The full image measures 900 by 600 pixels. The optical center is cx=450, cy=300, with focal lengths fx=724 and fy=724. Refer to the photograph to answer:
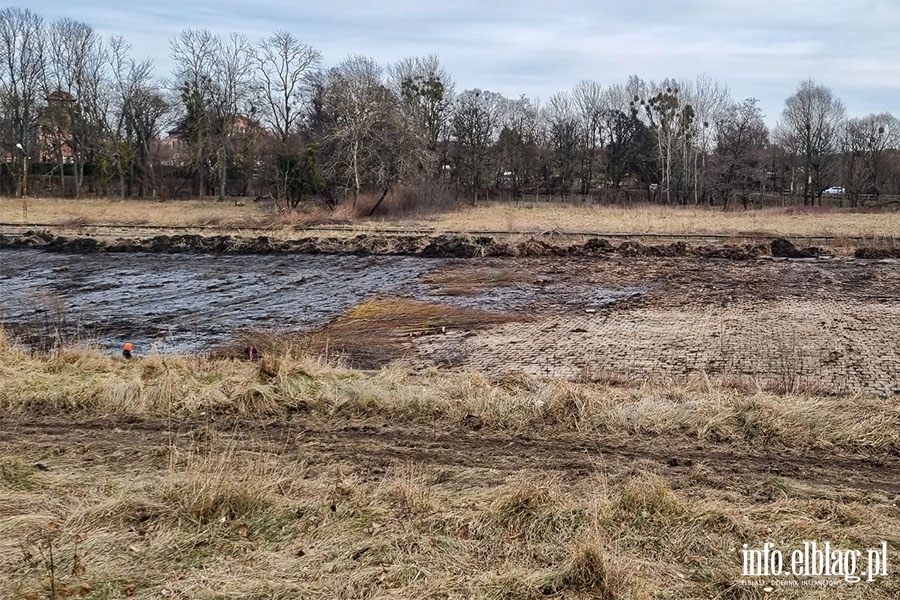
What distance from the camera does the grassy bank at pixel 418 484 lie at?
3975 mm

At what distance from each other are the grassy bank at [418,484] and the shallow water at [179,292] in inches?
139

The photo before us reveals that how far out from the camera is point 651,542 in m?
4.32

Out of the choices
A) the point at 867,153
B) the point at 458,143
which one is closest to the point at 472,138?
the point at 458,143

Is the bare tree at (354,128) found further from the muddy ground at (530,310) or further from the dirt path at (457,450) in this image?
the dirt path at (457,450)

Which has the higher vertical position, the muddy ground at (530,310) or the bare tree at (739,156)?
the bare tree at (739,156)

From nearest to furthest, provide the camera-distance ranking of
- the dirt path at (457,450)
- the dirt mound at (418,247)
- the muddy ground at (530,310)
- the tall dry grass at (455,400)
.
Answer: the dirt path at (457,450)
the tall dry grass at (455,400)
the muddy ground at (530,310)
the dirt mound at (418,247)

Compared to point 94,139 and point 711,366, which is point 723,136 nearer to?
point 94,139

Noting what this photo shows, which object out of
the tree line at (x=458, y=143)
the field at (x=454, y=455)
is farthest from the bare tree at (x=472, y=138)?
the field at (x=454, y=455)

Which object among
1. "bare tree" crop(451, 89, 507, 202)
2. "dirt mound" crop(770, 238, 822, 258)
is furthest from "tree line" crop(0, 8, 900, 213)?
"dirt mound" crop(770, 238, 822, 258)

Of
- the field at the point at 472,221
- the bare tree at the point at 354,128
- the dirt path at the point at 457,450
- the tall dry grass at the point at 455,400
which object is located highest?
the bare tree at the point at 354,128

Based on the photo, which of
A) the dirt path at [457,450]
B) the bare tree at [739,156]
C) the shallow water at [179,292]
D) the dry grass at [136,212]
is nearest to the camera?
the dirt path at [457,450]

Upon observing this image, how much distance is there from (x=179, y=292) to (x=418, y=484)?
507 inches

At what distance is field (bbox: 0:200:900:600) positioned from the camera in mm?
4027

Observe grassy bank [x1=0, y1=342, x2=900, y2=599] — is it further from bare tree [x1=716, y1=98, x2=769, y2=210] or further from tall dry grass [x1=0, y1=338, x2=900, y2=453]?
bare tree [x1=716, y1=98, x2=769, y2=210]
